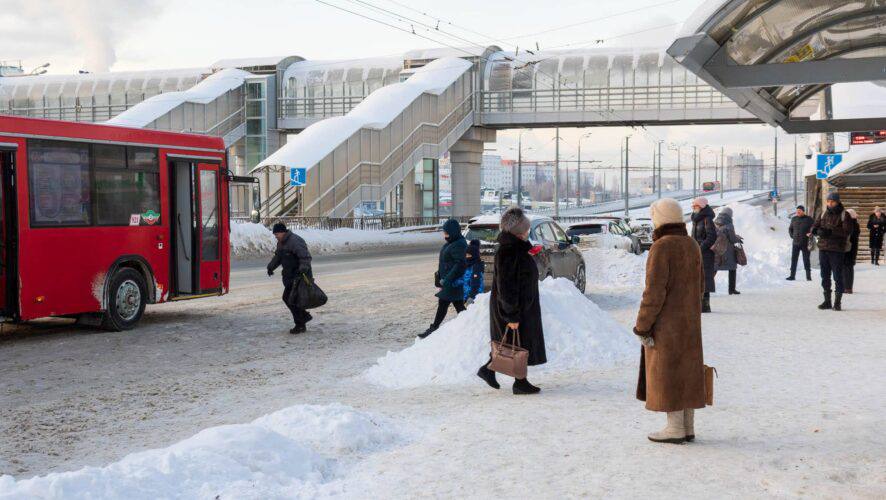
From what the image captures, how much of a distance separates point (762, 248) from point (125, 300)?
24.3 m

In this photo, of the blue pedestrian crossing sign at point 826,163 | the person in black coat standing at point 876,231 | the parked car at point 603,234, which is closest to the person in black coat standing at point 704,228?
the parked car at point 603,234

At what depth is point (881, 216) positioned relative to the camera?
26.8m

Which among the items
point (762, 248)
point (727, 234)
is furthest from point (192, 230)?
point (762, 248)

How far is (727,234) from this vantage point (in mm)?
16250

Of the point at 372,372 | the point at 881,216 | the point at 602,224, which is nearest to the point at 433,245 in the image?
the point at 602,224

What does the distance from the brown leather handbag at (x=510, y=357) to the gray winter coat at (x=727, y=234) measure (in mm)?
8917

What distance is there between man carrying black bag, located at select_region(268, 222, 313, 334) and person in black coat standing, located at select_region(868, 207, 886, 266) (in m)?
19.5

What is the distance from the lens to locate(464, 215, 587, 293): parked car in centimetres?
1623

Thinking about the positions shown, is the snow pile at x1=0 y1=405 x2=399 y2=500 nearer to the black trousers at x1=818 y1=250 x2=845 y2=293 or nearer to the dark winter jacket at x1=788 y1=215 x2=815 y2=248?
the black trousers at x1=818 y1=250 x2=845 y2=293

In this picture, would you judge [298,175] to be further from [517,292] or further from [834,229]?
[517,292]

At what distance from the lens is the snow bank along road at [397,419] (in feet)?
17.9

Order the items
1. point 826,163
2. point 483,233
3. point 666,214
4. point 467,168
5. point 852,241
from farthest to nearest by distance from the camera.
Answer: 1. point 467,168
2. point 826,163
3. point 483,233
4. point 852,241
5. point 666,214

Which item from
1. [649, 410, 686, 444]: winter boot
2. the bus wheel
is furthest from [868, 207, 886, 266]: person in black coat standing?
[649, 410, 686, 444]: winter boot

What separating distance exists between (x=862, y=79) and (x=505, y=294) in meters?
6.02
